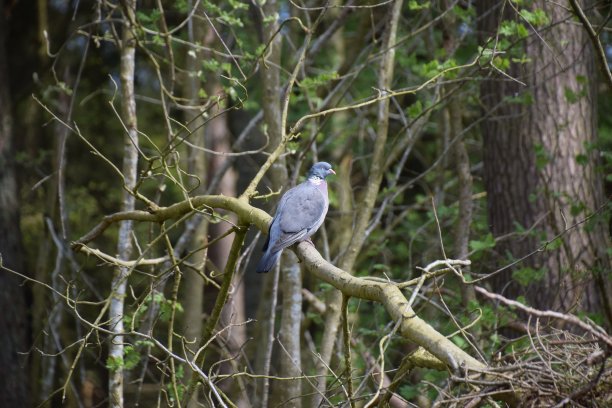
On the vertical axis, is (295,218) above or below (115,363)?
above

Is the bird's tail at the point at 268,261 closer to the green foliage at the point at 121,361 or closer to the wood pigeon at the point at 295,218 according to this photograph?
the wood pigeon at the point at 295,218

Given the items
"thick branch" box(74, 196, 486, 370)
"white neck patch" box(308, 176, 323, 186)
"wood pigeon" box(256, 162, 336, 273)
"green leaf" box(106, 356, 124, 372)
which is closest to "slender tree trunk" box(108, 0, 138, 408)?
"green leaf" box(106, 356, 124, 372)

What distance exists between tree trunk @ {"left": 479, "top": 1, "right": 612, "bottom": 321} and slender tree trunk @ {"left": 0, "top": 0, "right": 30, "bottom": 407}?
444cm

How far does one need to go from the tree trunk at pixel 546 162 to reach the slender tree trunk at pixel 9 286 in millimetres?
4437

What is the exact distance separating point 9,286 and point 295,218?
380 cm

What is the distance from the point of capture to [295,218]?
5262mm

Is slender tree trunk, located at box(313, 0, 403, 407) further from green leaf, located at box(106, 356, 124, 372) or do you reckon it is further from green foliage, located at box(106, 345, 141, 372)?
green leaf, located at box(106, 356, 124, 372)

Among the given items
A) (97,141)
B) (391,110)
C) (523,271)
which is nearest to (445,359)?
(523,271)

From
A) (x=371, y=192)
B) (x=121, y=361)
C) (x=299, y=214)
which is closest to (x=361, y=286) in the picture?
(x=299, y=214)

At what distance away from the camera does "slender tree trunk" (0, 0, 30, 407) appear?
771 cm

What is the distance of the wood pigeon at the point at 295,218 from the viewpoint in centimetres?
502

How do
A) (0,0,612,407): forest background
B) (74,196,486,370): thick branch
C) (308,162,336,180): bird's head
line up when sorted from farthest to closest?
(308,162,336,180): bird's head
(0,0,612,407): forest background
(74,196,486,370): thick branch

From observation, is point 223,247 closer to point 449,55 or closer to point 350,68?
point 350,68

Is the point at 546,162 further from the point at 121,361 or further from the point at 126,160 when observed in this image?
the point at 121,361
